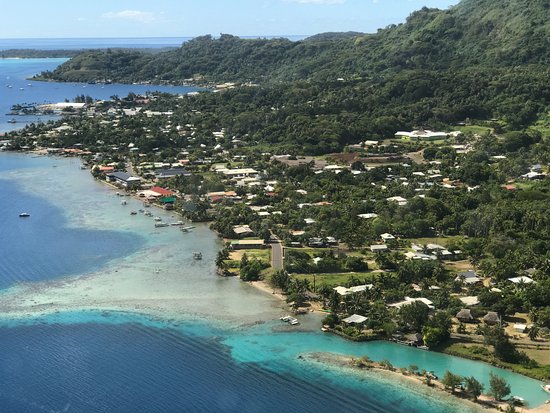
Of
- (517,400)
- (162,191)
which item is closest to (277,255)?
(517,400)

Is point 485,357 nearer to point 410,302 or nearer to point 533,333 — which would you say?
point 533,333

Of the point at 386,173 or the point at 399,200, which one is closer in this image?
the point at 399,200

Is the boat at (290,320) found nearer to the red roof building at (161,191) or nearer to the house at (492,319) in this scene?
the house at (492,319)

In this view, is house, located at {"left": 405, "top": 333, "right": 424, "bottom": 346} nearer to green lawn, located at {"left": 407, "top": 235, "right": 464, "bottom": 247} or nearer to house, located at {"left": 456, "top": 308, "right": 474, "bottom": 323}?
house, located at {"left": 456, "top": 308, "right": 474, "bottom": 323}

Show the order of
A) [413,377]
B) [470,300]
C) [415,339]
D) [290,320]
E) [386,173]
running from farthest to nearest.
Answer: [386,173] < [470,300] < [290,320] < [415,339] < [413,377]

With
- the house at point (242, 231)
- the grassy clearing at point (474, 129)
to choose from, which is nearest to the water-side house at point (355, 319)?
the house at point (242, 231)

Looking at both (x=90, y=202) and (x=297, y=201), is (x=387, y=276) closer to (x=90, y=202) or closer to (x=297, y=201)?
(x=297, y=201)

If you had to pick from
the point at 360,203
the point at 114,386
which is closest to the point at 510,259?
the point at 360,203

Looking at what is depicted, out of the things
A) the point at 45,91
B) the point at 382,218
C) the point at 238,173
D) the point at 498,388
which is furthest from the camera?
the point at 45,91
